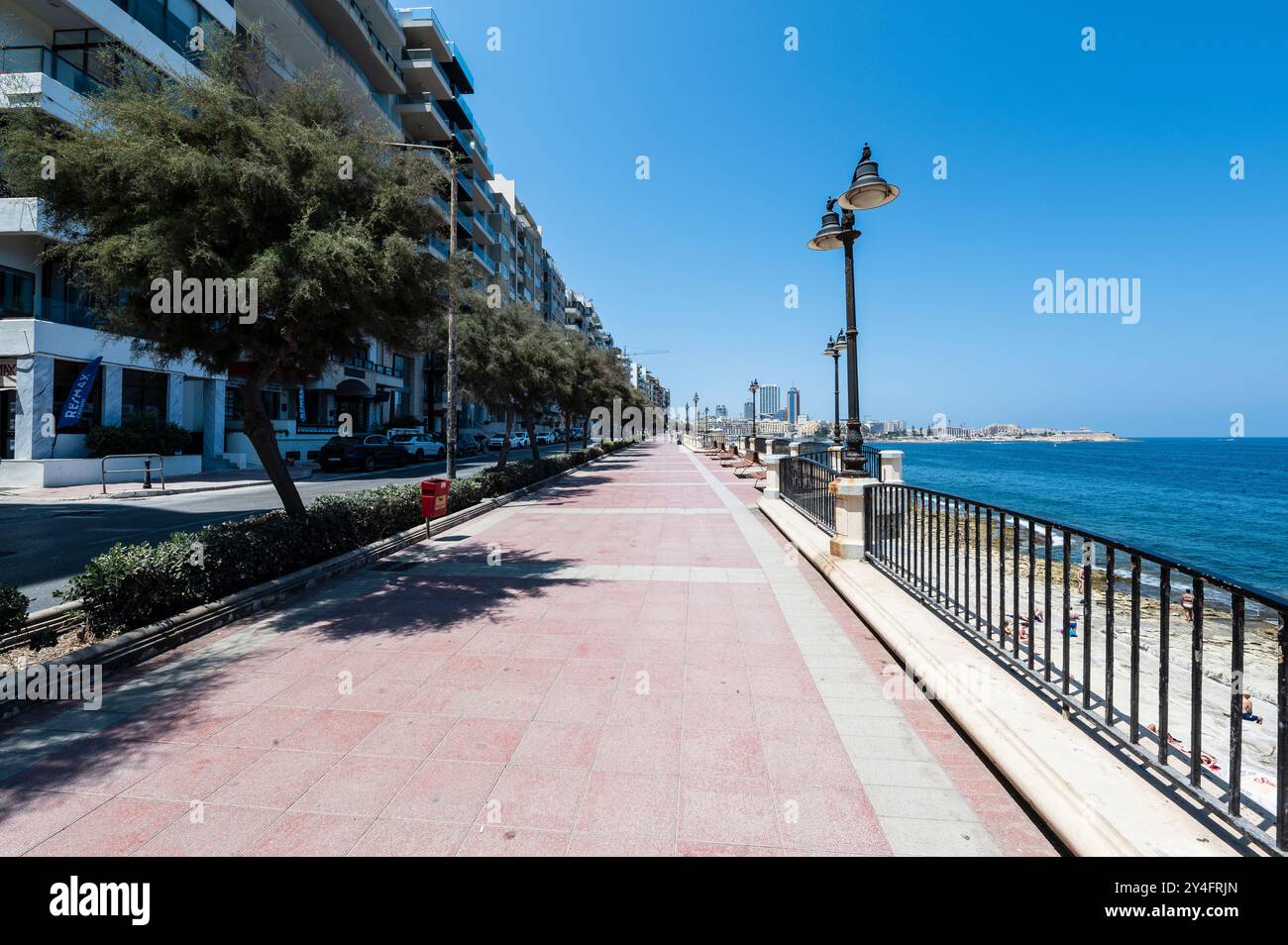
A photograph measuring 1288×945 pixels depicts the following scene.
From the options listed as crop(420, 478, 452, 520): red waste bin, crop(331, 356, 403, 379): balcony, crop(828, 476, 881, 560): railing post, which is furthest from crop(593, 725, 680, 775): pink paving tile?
crop(331, 356, 403, 379): balcony

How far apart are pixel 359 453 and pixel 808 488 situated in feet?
72.7

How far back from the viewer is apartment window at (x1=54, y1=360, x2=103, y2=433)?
66.5 feet

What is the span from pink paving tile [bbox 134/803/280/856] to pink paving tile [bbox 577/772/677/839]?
59.6 inches

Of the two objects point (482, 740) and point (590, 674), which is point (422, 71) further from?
point (482, 740)

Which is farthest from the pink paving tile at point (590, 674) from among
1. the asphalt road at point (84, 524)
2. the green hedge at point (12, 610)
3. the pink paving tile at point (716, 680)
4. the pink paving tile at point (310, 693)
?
the asphalt road at point (84, 524)

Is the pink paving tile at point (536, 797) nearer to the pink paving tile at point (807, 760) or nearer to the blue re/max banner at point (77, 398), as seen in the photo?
the pink paving tile at point (807, 760)

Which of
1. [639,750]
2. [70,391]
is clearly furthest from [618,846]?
[70,391]

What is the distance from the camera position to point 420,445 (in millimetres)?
31547

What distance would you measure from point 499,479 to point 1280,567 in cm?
2636

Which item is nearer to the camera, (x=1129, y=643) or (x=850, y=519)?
(x=1129, y=643)

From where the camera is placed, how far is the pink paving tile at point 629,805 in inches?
111

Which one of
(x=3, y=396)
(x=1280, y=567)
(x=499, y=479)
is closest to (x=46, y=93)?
(x=3, y=396)

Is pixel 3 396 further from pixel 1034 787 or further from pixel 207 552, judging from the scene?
pixel 1034 787

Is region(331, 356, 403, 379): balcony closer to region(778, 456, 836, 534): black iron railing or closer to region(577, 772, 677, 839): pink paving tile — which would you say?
region(778, 456, 836, 534): black iron railing
